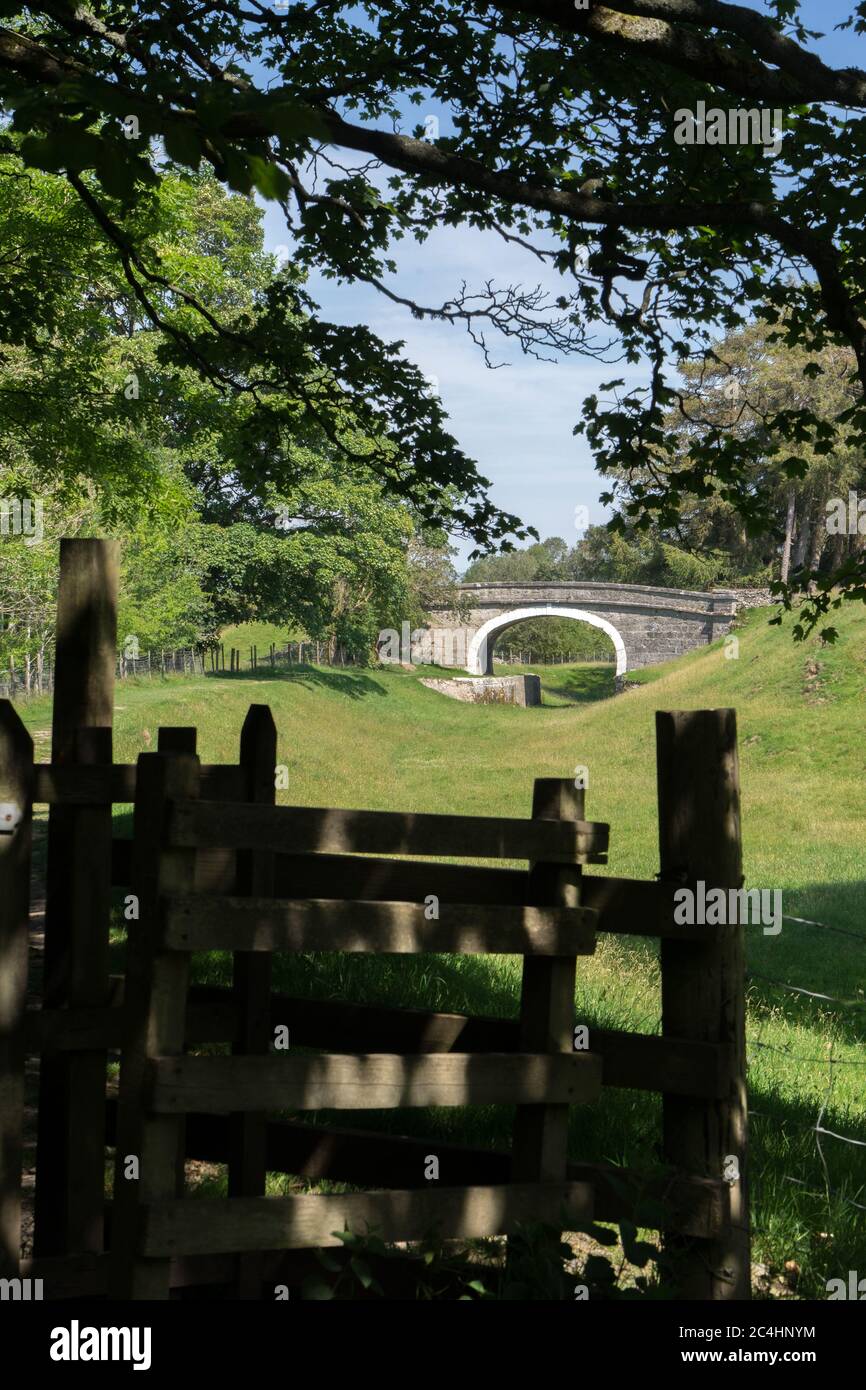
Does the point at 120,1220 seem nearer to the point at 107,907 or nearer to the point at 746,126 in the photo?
the point at 107,907

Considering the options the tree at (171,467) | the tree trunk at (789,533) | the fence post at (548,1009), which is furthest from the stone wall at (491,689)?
the fence post at (548,1009)

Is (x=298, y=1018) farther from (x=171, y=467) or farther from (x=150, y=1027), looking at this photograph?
(x=171, y=467)

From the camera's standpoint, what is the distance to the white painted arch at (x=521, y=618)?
241ft

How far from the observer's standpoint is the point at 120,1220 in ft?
12.8

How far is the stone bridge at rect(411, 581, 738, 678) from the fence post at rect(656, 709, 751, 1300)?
63.4 m

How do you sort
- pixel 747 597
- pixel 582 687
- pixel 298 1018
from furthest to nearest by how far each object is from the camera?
pixel 582 687
pixel 747 597
pixel 298 1018

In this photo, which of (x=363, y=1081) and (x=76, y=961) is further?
(x=76, y=961)

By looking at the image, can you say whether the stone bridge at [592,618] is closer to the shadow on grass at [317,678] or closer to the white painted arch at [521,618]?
the white painted arch at [521,618]

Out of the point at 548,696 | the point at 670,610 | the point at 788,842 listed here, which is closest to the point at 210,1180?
the point at 788,842

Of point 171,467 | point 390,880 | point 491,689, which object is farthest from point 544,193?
point 491,689

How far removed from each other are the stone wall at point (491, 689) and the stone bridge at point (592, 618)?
5709 millimetres

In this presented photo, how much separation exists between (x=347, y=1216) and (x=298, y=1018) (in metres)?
1.19

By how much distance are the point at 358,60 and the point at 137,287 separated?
2772 millimetres

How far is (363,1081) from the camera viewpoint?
13.5 ft
